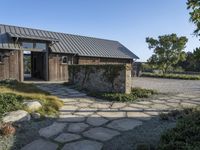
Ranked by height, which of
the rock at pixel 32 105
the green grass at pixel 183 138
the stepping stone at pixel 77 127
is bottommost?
the stepping stone at pixel 77 127

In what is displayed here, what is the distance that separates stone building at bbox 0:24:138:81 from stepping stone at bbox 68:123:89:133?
40.4 feet

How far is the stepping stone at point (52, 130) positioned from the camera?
4.55 m

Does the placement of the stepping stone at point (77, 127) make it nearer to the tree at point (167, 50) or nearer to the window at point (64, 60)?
the window at point (64, 60)

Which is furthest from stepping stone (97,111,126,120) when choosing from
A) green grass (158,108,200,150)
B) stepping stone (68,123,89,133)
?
green grass (158,108,200,150)

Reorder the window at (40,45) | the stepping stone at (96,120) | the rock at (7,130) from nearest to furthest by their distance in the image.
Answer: the rock at (7,130) → the stepping stone at (96,120) → the window at (40,45)

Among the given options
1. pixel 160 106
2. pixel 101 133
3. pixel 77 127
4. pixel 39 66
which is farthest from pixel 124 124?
pixel 39 66

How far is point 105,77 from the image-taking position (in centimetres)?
1049

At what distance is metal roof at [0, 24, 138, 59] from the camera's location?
16.3m

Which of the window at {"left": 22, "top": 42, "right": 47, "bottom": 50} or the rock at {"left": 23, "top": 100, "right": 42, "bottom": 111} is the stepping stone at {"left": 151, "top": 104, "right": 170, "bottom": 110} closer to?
the rock at {"left": 23, "top": 100, "right": 42, "bottom": 111}

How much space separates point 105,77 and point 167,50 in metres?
20.1

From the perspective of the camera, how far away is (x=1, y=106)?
5902 mm

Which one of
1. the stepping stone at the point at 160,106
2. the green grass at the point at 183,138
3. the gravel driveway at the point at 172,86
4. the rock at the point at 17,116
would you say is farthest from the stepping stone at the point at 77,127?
the gravel driveway at the point at 172,86

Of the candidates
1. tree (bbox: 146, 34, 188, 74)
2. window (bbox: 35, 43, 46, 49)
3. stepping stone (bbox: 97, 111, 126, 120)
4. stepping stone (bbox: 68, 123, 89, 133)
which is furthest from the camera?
tree (bbox: 146, 34, 188, 74)

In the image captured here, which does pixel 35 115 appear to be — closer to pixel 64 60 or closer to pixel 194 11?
pixel 194 11
